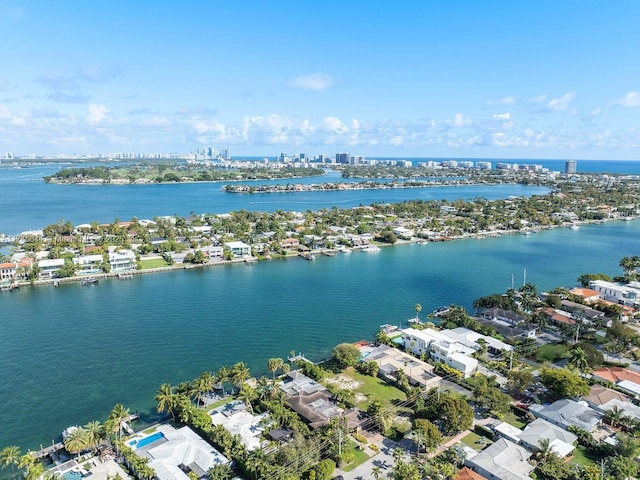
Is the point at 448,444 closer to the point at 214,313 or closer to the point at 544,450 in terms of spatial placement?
the point at 544,450

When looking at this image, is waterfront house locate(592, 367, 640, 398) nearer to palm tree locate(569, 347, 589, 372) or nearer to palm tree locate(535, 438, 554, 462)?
palm tree locate(569, 347, 589, 372)

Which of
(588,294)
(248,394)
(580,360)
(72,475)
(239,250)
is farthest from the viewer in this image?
(239,250)

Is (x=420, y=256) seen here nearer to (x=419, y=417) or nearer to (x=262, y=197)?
(x=419, y=417)

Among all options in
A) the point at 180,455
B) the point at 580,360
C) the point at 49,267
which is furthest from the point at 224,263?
the point at 580,360

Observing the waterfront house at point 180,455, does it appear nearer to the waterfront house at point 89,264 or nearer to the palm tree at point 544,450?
the palm tree at point 544,450

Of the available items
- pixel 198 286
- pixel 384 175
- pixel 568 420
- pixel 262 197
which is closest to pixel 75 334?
A: pixel 198 286

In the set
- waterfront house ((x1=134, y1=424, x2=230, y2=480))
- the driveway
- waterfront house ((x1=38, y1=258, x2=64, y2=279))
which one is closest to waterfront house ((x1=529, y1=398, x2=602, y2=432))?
the driveway

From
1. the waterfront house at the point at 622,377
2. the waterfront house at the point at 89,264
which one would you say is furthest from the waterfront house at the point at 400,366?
the waterfront house at the point at 89,264
